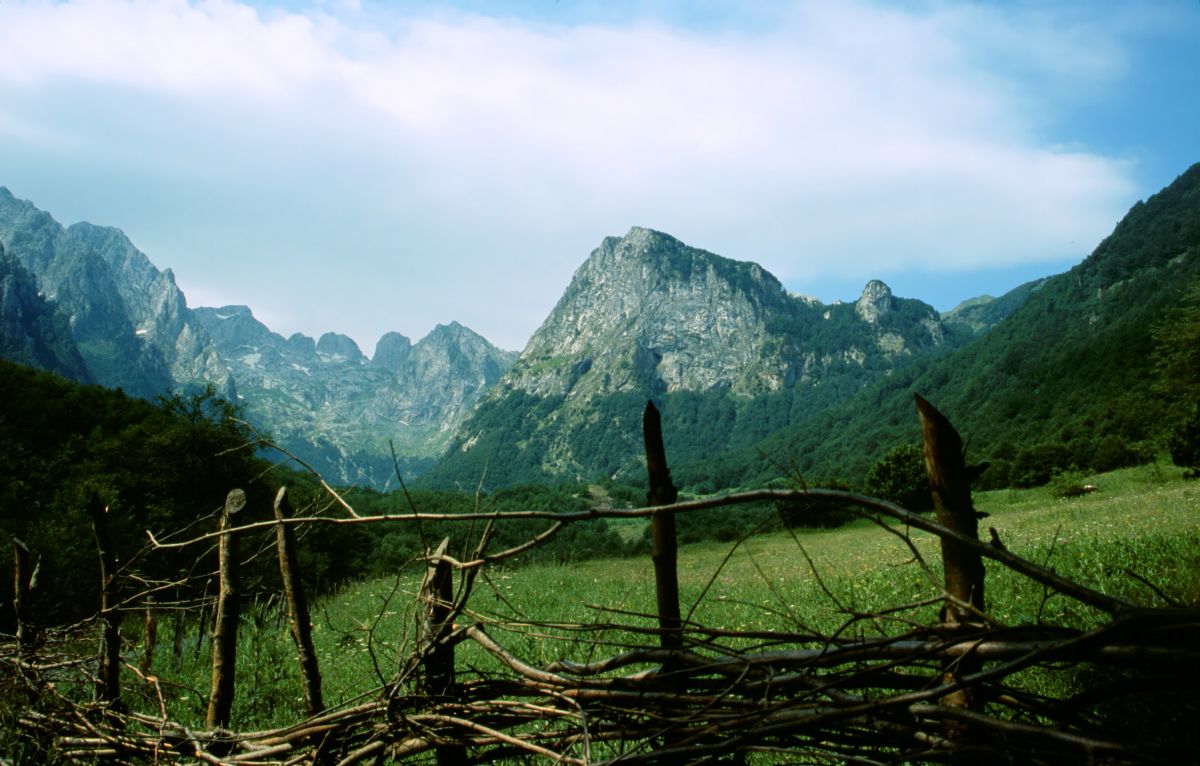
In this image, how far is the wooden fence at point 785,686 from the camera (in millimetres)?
1568

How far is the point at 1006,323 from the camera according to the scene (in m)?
194

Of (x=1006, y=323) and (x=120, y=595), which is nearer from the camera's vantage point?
(x=120, y=595)

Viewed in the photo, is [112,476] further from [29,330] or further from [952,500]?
[29,330]

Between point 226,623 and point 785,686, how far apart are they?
129 inches

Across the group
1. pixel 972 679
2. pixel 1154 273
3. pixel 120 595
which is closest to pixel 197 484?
pixel 120 595

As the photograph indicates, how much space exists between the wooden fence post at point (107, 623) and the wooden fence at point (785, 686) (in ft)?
4.19

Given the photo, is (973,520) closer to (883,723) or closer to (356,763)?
(883,723)

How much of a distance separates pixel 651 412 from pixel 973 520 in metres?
1.19

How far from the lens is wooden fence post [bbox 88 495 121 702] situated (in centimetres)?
426

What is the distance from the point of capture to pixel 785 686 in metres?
2.00

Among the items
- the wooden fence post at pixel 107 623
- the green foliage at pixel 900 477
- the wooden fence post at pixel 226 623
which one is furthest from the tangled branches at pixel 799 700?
the green foliage at pixel 900 477

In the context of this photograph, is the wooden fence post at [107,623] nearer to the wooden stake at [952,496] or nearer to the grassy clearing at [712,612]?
the grassy clearing at [712,612]

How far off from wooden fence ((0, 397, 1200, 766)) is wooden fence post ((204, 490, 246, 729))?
1.03 feet

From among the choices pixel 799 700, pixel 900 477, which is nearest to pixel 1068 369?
pixel 900 477
